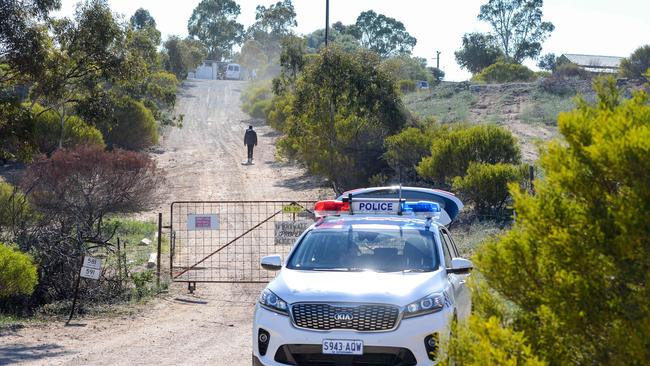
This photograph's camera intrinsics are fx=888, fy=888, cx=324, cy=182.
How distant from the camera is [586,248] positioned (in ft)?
13.4

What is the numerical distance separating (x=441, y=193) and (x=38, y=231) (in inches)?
276

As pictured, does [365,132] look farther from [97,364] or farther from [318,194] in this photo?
[97,364]

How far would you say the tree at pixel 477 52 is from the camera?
88125mm

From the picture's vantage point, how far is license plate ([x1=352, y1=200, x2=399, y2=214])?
10164 millimetres

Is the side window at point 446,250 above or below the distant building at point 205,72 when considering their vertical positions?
below

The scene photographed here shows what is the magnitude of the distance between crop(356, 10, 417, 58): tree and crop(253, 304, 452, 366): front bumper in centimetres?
10502

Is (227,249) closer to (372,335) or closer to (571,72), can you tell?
(372,335)

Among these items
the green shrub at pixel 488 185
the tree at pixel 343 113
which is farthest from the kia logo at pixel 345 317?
the tree at pixel 343 113

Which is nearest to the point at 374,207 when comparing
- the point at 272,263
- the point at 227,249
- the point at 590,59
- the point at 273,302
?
the point at 272,263

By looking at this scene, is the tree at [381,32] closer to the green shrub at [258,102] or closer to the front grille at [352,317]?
the green shrub at [258,102]

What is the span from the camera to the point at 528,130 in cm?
3669

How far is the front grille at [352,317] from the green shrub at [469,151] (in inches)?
686

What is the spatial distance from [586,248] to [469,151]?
20.9 m

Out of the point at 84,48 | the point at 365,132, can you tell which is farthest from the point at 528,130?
the point at 84,48
